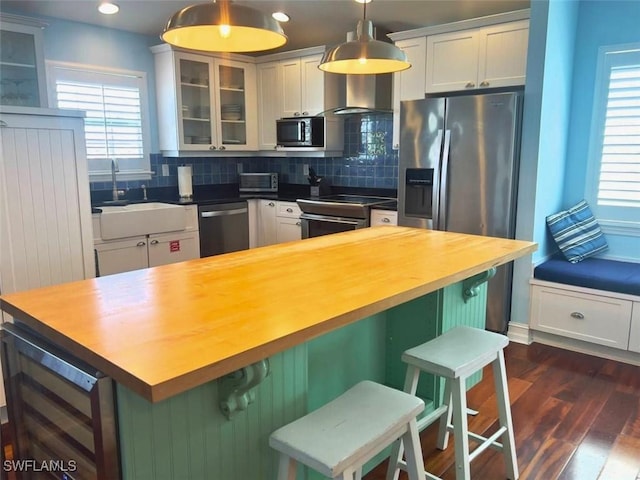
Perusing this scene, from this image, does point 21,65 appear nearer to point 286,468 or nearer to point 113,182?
point 113,182

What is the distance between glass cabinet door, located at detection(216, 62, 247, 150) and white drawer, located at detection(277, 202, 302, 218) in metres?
0.82

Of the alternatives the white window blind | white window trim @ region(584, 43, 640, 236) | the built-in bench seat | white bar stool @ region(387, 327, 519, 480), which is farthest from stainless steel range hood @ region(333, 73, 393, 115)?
white bar stool @ region(387, 327, 519, 480)

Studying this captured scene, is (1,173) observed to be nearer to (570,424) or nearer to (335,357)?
(335,357)

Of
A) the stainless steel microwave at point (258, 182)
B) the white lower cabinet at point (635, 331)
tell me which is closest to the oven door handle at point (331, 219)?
the stainless steel microwave at point (258, 182)

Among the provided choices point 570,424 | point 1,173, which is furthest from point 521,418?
point 1,173

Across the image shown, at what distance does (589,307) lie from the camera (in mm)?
3275

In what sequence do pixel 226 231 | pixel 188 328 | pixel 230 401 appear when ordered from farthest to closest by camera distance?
pixel 226 231 → pixel 230 401 → pixel 188 328

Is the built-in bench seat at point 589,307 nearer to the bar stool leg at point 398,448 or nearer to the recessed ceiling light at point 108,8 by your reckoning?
the bar stool leg at point 398,448

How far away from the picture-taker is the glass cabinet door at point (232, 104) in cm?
500

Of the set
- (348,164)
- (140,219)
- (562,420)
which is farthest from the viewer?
(348,164)

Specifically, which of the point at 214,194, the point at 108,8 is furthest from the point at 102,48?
the point at 214,194

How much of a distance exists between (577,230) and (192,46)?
3016mm

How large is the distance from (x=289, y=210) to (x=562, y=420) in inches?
120

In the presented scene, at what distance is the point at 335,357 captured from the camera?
80.2 inches
